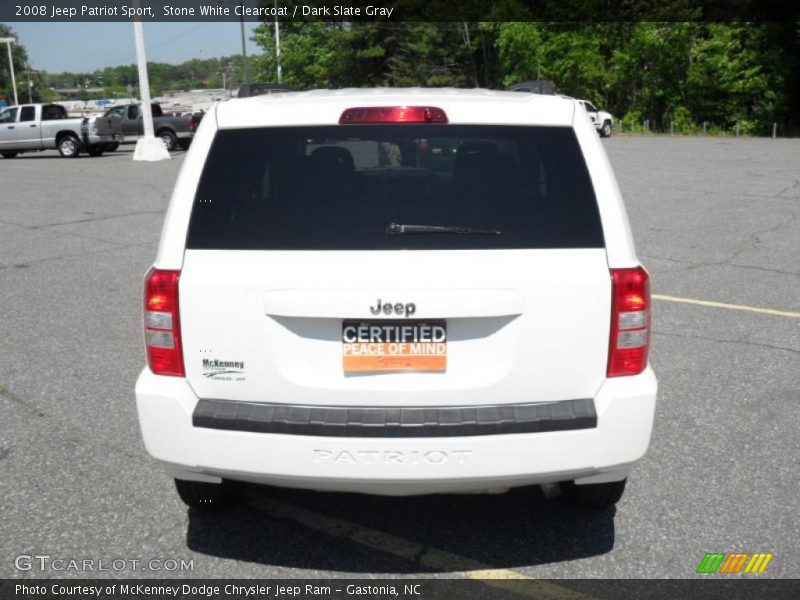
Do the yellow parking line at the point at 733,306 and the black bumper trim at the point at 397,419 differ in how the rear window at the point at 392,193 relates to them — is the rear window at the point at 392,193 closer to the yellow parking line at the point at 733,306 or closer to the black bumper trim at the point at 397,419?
the black bumper trim at the point at 397,419

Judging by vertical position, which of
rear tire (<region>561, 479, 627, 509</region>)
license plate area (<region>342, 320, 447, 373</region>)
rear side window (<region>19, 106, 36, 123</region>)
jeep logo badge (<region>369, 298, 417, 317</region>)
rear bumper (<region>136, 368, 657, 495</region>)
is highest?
rear side window (<region>19, 106, 36, 123</region>)

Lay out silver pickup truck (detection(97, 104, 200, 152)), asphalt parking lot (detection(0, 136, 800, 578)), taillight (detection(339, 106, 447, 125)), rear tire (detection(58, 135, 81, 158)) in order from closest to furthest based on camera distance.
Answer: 1. taillight (detection(339, 106, 447, 125))
2. asphalt parking lot (detection(0, 136, 800, 578))
3. rear tire (detection(58, 135, 81, 158))
4. silver pickup truck (detection(97, 104, 200, 152))

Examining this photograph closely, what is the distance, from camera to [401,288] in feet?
9.50

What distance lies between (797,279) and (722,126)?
41651 millimetres

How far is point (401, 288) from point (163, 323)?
915 mm

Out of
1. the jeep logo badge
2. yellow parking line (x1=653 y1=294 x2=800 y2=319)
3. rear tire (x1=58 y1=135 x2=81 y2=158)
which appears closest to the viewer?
the jeep logo badge

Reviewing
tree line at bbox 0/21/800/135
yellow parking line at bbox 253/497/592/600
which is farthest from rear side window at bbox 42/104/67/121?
yellow parking line at bbox 253/497/592/600

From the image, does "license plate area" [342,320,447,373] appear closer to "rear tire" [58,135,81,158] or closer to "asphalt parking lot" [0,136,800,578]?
"asphalt parking lot" [0,136,800,578]

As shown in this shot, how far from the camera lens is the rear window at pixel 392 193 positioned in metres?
3.03

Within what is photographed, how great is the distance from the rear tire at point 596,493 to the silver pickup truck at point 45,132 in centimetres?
2923

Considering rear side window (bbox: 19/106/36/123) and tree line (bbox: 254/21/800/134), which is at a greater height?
tree line (bbox: 254/21/800/134)

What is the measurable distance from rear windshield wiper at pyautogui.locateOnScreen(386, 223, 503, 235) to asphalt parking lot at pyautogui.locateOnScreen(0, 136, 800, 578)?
1369mm

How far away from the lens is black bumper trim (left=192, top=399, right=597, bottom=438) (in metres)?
2.91
